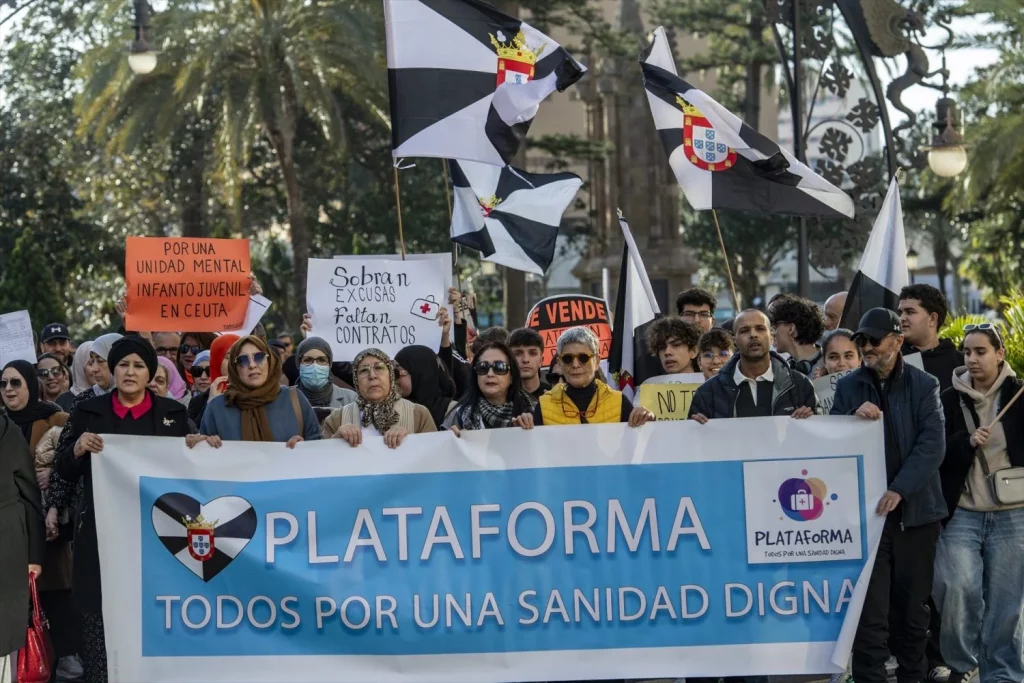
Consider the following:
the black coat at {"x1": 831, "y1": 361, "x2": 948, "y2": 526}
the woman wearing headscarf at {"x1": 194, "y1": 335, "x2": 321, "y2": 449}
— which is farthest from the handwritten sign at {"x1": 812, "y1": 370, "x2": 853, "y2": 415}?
the woman wearing headscarf at {"x1": 194, "y1": 335, "x2": 321, "y2": 449}

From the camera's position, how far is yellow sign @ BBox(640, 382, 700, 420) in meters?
8.09

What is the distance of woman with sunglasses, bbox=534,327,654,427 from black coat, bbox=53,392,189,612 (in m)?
1.73

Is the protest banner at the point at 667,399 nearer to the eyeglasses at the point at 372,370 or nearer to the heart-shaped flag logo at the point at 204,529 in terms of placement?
the eyeglasses at the point at 372,370

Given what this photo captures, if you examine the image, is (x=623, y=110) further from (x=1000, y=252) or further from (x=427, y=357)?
(x=427, y=357)

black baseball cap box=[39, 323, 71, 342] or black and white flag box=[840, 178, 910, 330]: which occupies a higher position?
black and white flag box=[840, 178, 910, 330]

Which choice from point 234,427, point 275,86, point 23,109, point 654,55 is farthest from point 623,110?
point 234,427

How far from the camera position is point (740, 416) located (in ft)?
23.6

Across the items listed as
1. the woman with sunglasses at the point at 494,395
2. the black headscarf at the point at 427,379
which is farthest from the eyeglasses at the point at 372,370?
the black headscarf at the point at 427,379

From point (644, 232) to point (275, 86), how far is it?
19388mm

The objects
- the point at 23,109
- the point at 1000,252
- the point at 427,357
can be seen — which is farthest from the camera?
the point at 1000,252

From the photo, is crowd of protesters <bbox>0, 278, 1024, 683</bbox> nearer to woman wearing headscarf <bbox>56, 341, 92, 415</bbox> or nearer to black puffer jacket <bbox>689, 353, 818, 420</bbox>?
black puffer jacket <bbox>689, 353, 818, 420</bbox>

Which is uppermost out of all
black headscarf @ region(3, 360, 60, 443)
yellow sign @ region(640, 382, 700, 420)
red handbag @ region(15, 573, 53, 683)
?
black headscarf @ region(3, 360, 60, 443)

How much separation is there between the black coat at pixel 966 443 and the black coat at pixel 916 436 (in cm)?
18

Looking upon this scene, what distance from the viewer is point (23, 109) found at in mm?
32188
